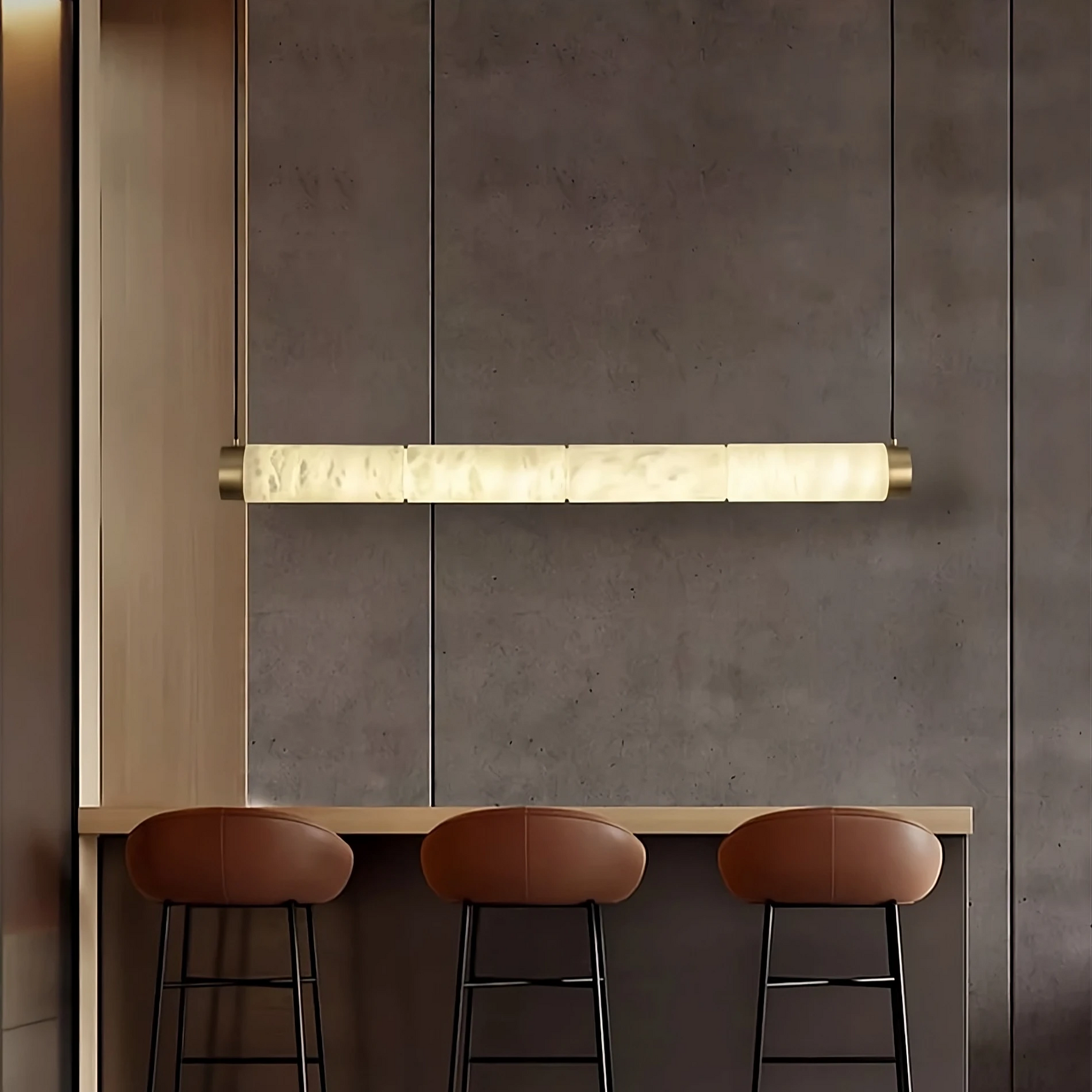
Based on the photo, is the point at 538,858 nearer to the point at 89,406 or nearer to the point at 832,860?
the point at 832,860

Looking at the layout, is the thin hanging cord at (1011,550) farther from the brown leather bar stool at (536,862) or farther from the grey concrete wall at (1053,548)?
the brown leather bar stool at (536,862)

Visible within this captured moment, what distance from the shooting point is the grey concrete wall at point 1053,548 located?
4.14 meters

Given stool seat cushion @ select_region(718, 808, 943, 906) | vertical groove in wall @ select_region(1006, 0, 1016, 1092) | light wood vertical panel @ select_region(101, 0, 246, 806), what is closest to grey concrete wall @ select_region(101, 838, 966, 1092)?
stool seat cushion @ select_region(718, 808, 943, 906)

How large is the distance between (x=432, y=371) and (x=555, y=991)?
1.87 m

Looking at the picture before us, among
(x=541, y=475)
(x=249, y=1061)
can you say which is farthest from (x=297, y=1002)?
(x=541, y=475)

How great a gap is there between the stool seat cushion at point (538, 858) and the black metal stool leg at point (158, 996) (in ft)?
2.42

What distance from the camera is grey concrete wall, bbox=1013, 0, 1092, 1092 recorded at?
4.14 meters

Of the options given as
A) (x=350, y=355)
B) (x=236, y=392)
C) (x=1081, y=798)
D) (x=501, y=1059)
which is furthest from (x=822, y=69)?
(x=501, y=1059)

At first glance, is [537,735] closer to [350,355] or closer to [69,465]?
[350,355]

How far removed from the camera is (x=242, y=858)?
3.16 metres

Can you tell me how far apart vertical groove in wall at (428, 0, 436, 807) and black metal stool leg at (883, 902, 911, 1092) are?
5.13 feet

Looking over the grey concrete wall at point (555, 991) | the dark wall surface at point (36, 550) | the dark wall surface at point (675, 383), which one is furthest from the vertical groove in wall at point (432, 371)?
the dark wall surface at point (36, 550)

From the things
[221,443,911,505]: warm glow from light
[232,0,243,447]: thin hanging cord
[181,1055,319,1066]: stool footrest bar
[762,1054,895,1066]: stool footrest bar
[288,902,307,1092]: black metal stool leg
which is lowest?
[181,1055,319,1066]: stool footrest bar

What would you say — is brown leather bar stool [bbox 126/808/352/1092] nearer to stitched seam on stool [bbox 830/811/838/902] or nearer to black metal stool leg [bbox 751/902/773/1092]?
black metal stool leg [bbox 751/902/773/1092]
